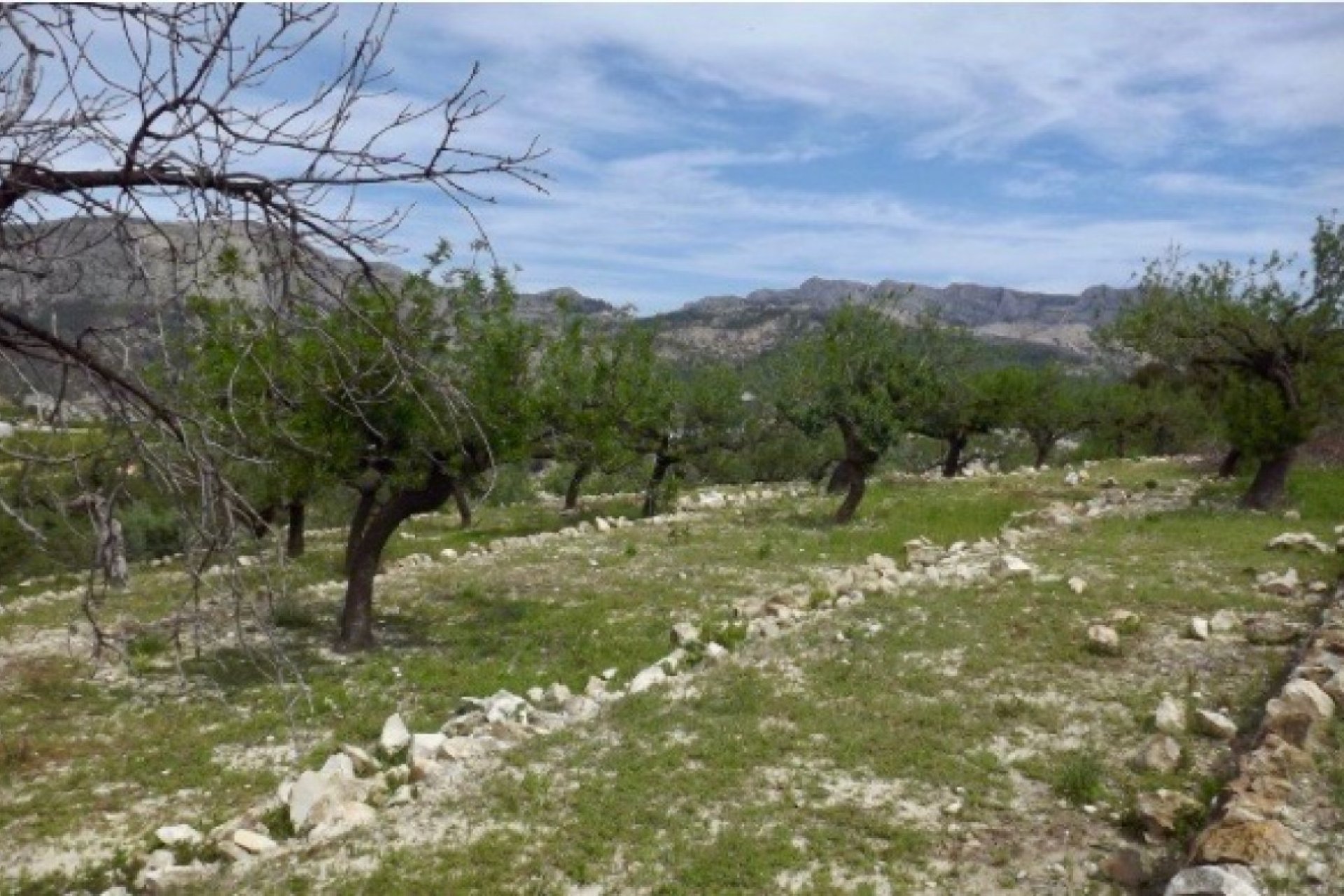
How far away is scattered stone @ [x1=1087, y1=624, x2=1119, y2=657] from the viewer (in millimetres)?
12039

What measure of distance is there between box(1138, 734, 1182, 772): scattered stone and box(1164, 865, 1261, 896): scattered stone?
239cm

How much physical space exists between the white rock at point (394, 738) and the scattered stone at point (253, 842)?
2.05 meters

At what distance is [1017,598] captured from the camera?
14297mm

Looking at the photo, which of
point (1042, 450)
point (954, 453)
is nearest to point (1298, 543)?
point (954, 453)

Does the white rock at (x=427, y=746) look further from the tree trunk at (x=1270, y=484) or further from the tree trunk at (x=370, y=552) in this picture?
the tree trunk at (x=1270, y=484)

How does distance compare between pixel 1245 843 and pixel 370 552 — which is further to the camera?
pixel 370 552

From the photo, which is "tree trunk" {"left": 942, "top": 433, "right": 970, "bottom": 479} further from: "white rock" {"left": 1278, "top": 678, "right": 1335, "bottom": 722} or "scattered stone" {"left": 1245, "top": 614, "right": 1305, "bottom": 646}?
"white rock" {"left": 1278, "top": 678, "right": 1335, "bottom": 722}

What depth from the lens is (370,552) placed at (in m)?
16.4

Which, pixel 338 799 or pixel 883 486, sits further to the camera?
pixel 883 486

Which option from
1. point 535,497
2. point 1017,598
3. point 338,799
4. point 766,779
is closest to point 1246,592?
point 1017,598

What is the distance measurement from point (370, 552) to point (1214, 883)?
1269 centimetres

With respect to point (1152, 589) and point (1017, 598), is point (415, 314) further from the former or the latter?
point (1152, 589)

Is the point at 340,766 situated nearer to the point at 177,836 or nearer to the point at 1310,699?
the point at 177,836

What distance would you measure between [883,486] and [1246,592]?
17.8 m
